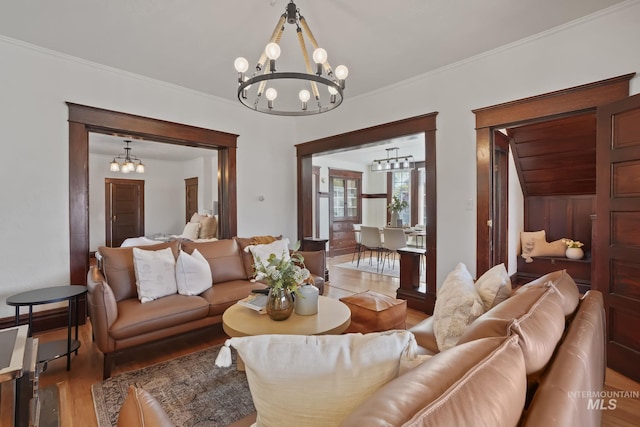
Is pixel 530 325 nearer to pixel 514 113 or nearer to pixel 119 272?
pixel 514 113

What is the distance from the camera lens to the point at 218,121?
4574 mm

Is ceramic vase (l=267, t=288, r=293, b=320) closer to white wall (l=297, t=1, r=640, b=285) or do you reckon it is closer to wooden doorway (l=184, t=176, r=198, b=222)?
white wall (l=297, t=1, r=640, b=285)

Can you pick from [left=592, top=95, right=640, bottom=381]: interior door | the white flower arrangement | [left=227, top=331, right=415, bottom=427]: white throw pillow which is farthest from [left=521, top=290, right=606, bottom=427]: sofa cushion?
[left=592, top=95, right=640, bottom=381]: interior door

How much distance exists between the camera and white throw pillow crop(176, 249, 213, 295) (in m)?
2.85

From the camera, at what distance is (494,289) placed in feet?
5.39

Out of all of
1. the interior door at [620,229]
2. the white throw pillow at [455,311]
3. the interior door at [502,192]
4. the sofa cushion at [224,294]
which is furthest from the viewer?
the interior door at [502,192]

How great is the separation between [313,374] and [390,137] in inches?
148

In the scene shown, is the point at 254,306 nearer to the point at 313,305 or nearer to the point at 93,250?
the point at 313,305

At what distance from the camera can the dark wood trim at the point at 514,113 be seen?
257cm

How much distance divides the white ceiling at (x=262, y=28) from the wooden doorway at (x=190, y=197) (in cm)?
490

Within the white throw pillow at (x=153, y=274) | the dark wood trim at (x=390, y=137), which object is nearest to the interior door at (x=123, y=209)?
the dark wood trim at (x=390, y=137)

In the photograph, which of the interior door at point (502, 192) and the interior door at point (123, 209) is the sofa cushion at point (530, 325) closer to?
the interior door at point (502, 192)

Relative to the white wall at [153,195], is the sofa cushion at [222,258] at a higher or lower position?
lower

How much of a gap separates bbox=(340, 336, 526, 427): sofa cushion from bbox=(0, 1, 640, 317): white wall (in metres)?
2.93
